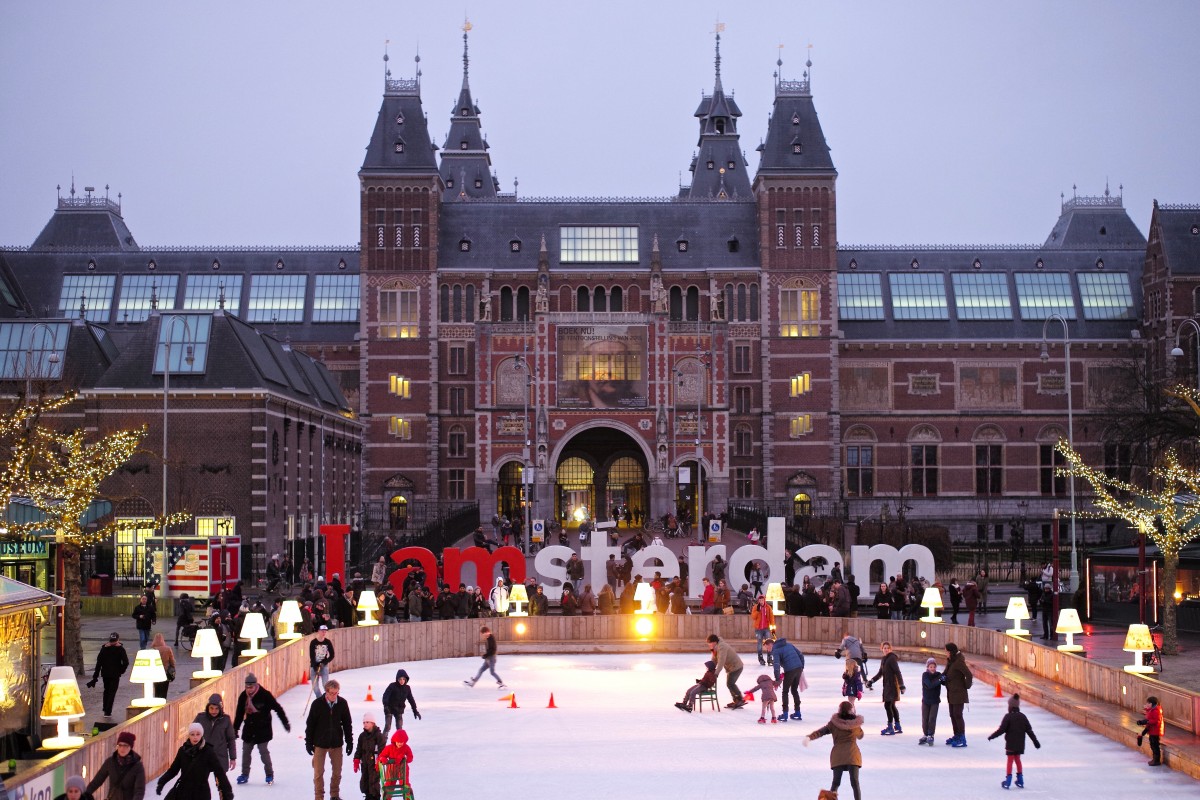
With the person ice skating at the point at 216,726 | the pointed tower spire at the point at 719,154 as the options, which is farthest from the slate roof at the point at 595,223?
the person ice skating at the point at 216,726

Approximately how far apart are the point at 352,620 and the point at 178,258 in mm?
51756

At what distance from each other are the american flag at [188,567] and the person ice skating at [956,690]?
24.3 meters

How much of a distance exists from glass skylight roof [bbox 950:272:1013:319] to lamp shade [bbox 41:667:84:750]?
64874 millimetres

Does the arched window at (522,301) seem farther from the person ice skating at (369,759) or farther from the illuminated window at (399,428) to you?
the person ice skating at (369,759)

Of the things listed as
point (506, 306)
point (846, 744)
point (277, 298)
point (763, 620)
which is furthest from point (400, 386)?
point (846, 744)

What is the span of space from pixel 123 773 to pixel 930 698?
34.7 feet

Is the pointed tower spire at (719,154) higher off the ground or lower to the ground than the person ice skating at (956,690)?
higher

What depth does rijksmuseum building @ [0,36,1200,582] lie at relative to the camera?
67.1m

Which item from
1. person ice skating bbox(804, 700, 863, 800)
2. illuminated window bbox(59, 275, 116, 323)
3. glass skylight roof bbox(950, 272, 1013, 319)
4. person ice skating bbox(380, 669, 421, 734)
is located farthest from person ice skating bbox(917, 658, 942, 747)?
illuminated window bbox(59, 275, 116, 323)

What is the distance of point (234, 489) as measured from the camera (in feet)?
145

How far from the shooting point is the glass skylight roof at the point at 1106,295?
75.6 meters

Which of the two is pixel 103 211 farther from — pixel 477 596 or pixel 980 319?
pixel 477 596

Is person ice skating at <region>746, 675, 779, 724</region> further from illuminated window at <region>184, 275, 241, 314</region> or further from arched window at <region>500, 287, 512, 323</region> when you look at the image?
illuminated window at <region>184, 275, 241, 314</region>

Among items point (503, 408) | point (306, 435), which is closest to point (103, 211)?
point (503, 408)
